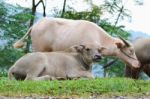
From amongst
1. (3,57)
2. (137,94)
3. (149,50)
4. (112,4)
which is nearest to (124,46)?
(149,50)

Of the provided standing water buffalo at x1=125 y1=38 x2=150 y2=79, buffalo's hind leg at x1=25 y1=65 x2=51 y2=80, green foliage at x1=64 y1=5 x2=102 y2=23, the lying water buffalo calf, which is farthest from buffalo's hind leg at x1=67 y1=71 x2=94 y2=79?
green foliage at x1=64 y1=5 x2=102 y2=23

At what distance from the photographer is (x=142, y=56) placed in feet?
56.7

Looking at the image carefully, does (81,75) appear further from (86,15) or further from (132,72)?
(86,15)

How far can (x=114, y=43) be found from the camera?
52.9 feet

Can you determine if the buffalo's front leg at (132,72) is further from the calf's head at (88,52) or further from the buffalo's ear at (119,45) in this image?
the calf's head at (88,52)

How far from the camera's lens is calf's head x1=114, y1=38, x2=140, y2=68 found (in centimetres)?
1617

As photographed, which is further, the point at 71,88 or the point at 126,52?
the point at 126,52

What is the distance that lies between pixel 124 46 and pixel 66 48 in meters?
1.58

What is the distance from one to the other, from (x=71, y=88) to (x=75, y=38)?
222 inches

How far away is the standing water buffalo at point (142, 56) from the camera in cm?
1720

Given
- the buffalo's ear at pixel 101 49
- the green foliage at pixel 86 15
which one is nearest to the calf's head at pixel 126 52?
the buffalo's ear at pixel 101 49

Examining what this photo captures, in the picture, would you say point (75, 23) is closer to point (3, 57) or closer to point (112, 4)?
point (3, 57)

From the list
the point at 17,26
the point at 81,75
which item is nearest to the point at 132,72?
the point at 81,75

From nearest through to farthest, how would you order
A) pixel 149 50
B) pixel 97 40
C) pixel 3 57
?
pixel 97 40 < pixel 149 50 < pixel 3 57
